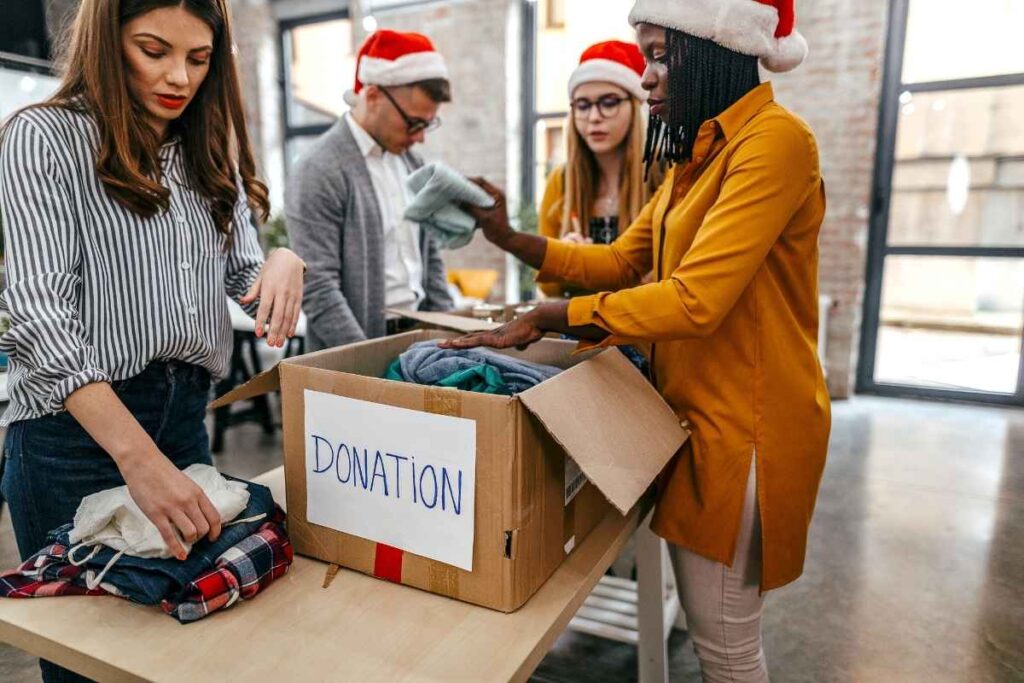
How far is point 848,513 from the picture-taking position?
279 centimetres

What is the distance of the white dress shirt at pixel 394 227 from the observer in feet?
5.75

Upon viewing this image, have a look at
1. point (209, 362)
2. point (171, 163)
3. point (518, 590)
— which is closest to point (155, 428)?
point (209, 362)

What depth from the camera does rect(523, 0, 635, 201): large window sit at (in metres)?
4.98

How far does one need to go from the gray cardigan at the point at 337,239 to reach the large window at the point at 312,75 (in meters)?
4.72

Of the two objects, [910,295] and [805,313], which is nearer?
[805,313]

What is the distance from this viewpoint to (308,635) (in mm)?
712

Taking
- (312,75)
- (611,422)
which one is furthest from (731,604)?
(312,75)

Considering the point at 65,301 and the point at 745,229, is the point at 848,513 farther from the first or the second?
the point at 65,301

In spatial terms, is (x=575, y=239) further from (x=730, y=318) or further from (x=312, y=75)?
(x=312, y=75)

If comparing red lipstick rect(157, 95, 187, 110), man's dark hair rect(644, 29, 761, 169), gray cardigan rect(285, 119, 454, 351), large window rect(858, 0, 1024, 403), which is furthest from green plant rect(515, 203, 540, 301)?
red lipstick rect(157, 95, 187, 110)

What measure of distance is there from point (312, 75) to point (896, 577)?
5.94 m

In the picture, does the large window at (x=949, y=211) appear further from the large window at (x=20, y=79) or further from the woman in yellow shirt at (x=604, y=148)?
the large window at (x=20, y=79)

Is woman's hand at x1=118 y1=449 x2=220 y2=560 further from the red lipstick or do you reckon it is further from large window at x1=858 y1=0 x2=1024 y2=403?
large window at x1=858 y1=0 x2=1024 y2=403

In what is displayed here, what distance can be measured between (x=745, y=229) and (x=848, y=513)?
2.37 meters
